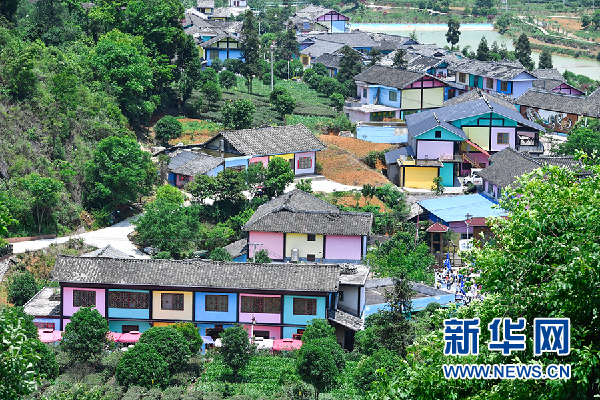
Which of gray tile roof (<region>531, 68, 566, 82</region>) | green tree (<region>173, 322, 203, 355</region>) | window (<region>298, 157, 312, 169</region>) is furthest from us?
gray tile roof (<region>531, 68, 566, 82</region>)

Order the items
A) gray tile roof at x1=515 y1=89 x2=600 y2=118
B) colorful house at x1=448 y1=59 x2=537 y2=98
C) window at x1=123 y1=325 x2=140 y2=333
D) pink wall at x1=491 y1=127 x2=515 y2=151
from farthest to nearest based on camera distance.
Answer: colorful house at x1=448 y1=59 x2=537 y2=98
gray tile roof at x1=515 y1=89 x2=600 y2=118
pink wall at x1=491 y1=127 x2=515 y2=151
window at x1=123 y1=325 x2=140 y2=333

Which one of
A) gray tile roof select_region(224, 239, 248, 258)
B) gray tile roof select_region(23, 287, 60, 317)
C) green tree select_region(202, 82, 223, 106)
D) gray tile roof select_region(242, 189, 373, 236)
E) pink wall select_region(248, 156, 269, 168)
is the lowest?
gray tile roof select_region(23, 287, 60, 317)

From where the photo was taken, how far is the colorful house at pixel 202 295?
28.9 meters

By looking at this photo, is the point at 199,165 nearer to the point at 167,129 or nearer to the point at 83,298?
the point at 167,129

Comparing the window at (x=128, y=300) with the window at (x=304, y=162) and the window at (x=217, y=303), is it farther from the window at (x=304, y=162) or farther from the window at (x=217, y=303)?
the window at (x=304, y=162)

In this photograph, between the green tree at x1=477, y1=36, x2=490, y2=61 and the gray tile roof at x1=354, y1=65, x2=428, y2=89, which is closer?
the gray tile roof at x1=354, y1=65, x2=428, y2=89

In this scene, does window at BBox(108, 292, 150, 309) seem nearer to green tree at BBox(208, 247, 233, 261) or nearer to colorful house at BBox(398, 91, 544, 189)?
green tree at BBox(208, 247, 233, 261)

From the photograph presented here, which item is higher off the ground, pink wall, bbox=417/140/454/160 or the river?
the river

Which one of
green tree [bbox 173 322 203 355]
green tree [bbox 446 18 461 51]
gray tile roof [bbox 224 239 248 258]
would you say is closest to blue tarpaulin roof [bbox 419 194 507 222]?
gray tile roof [bbox 224 239 248 258]

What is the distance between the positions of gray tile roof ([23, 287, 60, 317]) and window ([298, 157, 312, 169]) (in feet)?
58.9

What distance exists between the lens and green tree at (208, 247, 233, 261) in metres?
32.6

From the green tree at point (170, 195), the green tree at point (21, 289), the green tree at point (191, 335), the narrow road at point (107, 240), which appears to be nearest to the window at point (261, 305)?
the green tree at point (191, 335)

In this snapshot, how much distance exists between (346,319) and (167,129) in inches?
840

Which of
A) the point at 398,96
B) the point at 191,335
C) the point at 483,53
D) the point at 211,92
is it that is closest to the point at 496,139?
the point at 398,96
